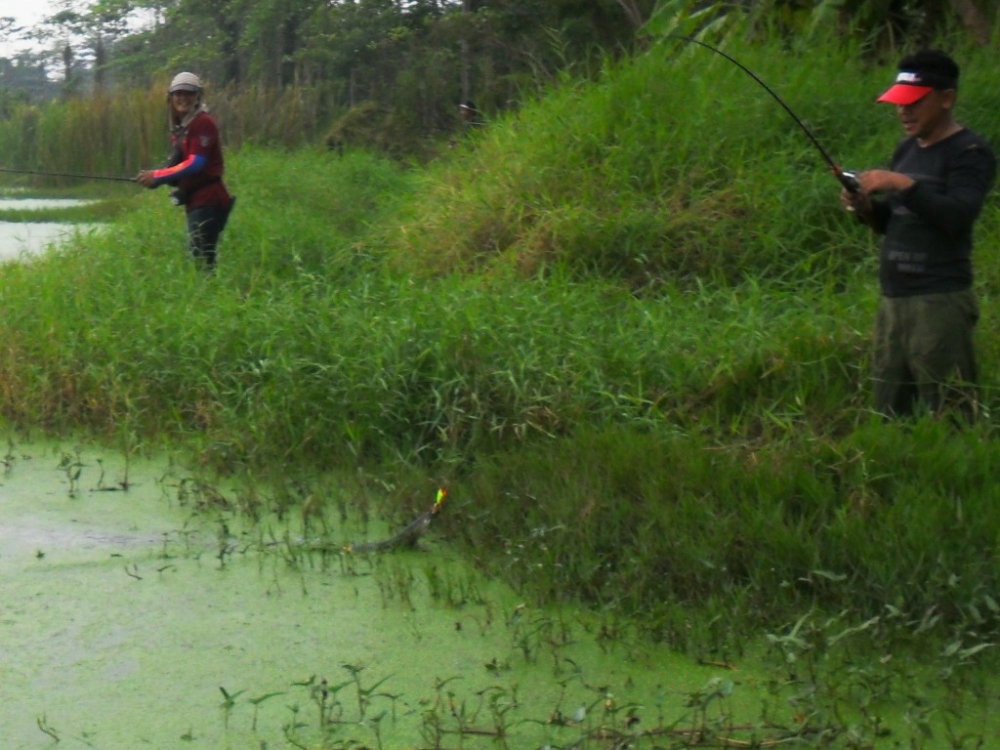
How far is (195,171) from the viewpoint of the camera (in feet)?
21.9

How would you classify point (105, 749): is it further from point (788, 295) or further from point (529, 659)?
point (788, 295)

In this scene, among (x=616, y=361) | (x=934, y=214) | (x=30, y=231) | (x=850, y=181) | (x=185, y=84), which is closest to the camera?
(x=934, y=214)

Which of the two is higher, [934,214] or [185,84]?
[185,84]

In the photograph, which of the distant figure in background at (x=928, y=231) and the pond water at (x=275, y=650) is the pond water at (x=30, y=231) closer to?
the pond water at (x=275, y=650)

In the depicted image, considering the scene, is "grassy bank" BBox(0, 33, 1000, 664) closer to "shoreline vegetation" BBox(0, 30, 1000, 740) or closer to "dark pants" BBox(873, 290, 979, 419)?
"shoreline vegetation" BBox(0, 30, 1000, 740)

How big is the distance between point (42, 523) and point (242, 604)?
107 centimetres

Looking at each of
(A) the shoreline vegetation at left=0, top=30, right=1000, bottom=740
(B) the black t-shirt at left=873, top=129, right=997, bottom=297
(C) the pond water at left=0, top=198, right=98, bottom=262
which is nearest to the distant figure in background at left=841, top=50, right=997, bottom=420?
(B) the black t-shirt at left=873, top=129, right=997, bottom=297

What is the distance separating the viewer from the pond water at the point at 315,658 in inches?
113

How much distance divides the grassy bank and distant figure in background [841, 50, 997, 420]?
0.22 m

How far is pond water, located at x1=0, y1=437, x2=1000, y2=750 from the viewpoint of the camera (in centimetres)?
288

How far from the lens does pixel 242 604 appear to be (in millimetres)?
3664

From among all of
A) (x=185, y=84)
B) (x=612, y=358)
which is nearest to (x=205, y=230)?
(x=185, y=84)

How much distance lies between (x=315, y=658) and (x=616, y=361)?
182cm

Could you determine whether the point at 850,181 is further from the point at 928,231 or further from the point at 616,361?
the point at 616,361
